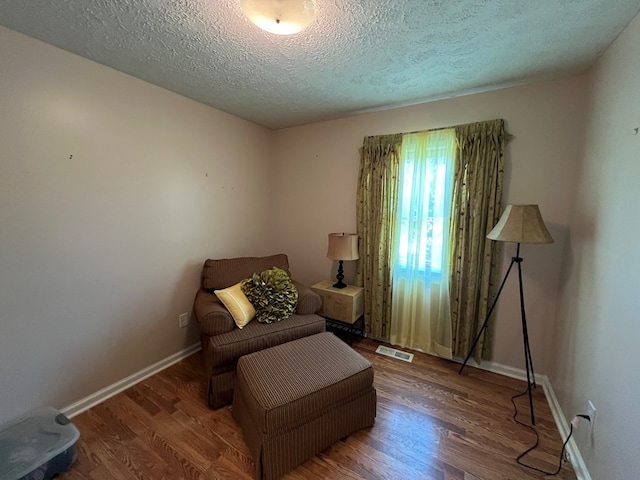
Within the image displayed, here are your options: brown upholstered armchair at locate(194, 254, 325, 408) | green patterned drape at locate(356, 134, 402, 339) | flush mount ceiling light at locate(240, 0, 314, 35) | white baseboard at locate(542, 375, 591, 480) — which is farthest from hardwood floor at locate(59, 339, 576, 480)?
flush mount ceiling light at locate(240, 0, 314, 35)

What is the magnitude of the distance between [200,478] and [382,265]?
203cm

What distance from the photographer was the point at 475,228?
2146 mm

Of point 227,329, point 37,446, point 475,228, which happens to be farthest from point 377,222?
point 37,446

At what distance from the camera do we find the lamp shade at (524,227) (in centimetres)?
164

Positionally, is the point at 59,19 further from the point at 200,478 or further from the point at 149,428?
the point at 200,478

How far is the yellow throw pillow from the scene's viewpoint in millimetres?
2066

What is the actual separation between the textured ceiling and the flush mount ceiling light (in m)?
0.13

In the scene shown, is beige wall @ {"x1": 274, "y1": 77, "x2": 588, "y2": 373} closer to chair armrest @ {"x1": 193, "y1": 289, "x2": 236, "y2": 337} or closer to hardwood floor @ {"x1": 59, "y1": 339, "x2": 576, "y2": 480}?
hardwood floor @ {"x1": 59, "y1": 339, "x2": 576, "y2": 480}

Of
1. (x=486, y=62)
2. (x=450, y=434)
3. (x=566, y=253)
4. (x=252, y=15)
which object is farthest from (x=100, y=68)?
(x=566, y=253)

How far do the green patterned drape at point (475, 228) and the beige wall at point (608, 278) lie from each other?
0.48 metres

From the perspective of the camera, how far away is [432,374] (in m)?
2.23

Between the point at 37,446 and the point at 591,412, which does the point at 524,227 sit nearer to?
the point at 591,412

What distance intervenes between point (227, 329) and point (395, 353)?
1.60 m

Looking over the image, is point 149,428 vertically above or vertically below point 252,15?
below
